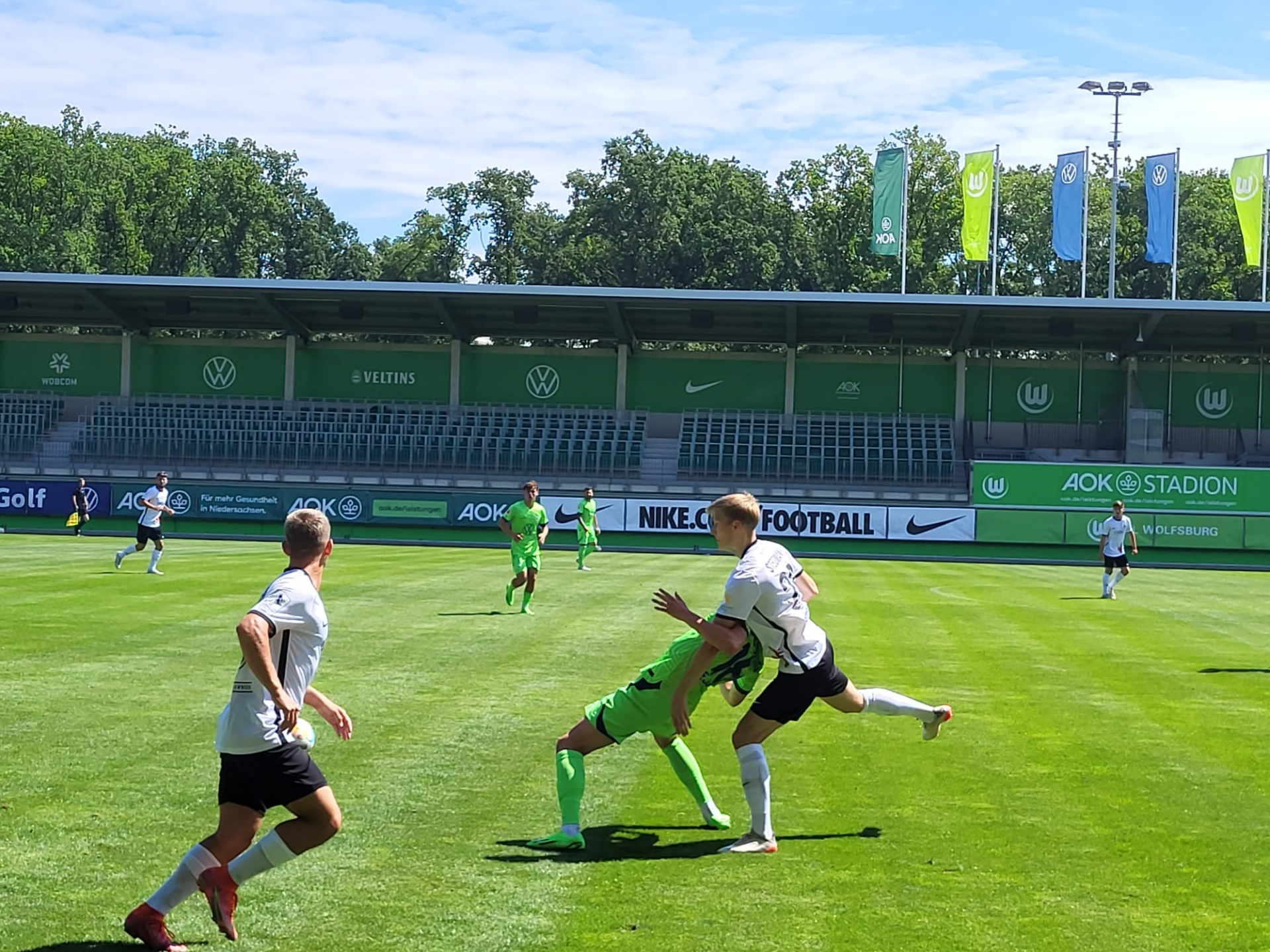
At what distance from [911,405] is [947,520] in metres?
11.5

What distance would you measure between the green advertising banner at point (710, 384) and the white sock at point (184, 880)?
50.9 metres

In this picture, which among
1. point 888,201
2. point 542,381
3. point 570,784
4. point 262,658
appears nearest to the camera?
point 262,658

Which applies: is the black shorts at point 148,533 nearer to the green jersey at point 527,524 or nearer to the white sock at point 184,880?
the green jersey at point 527,524

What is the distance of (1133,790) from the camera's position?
955cm

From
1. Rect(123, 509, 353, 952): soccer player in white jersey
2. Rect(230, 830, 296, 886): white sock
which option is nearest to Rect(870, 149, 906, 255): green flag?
Rect(123, 509, 353, 952): soccer player in white jersey

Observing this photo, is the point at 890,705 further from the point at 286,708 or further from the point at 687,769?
the point at 286,708

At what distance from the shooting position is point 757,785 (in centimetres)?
775

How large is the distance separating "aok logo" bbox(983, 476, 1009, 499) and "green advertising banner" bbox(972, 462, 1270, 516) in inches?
16.5

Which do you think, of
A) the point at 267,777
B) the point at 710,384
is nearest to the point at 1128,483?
the point at 710,384

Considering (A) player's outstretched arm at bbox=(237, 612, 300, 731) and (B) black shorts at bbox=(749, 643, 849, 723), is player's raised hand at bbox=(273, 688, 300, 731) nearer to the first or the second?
(A) player's outstretched arm at bbox=(237, 612, 300, 731)

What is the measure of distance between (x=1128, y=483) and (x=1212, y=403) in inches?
444

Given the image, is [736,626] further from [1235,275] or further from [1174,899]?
[1235,275]

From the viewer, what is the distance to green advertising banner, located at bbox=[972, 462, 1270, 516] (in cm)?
4659

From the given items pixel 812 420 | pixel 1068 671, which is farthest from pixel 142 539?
pixel 812 420
